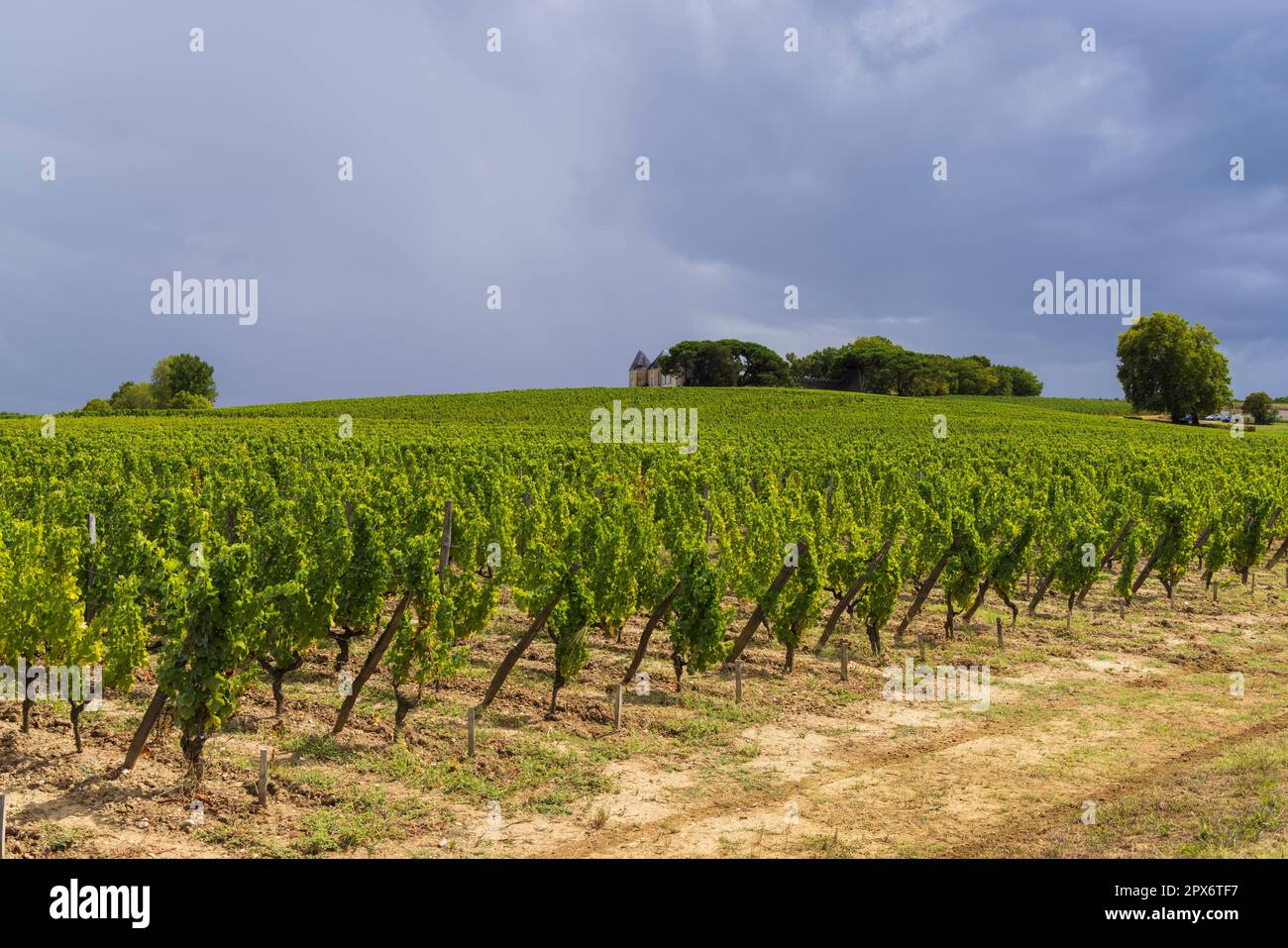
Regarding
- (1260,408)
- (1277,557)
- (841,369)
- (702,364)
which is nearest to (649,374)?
(702,364)

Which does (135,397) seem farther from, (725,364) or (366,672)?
(366,672)

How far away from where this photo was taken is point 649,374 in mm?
142875

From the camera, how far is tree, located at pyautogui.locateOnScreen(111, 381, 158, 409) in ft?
388

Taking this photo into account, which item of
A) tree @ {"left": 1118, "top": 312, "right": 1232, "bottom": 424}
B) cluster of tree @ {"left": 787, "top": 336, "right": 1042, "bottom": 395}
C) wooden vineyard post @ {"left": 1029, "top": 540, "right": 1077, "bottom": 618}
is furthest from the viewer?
cluster of tree @ {"left": 787, "top": 336, "right": 1042, "bottom": 395}

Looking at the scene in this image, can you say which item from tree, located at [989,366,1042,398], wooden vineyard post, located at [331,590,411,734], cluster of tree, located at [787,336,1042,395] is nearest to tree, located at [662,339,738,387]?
cluster of tree, located at [787,336,1042,395]

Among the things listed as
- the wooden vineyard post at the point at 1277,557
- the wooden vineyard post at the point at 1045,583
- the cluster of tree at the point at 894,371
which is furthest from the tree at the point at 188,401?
the wooden vineyard post at the point at 1277,557

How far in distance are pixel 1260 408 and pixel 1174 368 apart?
30.3 meters

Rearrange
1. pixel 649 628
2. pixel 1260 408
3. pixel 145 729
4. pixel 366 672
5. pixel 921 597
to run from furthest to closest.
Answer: pixel 1260 408, pixel 921 597, pixel 649 628, pixel 366 672, pixel 145 729

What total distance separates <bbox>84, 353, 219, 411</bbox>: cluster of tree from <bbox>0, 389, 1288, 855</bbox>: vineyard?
344ft

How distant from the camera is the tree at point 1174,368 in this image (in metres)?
97.0

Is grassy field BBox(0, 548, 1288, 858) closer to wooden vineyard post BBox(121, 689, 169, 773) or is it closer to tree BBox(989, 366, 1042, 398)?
wooden vineyard post BBox(121, 689, 169, 773)

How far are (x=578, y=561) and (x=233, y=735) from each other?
5061mm

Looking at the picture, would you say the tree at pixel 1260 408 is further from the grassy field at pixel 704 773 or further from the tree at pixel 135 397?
the tree at pixel 135 397

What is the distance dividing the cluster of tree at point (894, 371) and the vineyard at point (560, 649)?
10683cm
